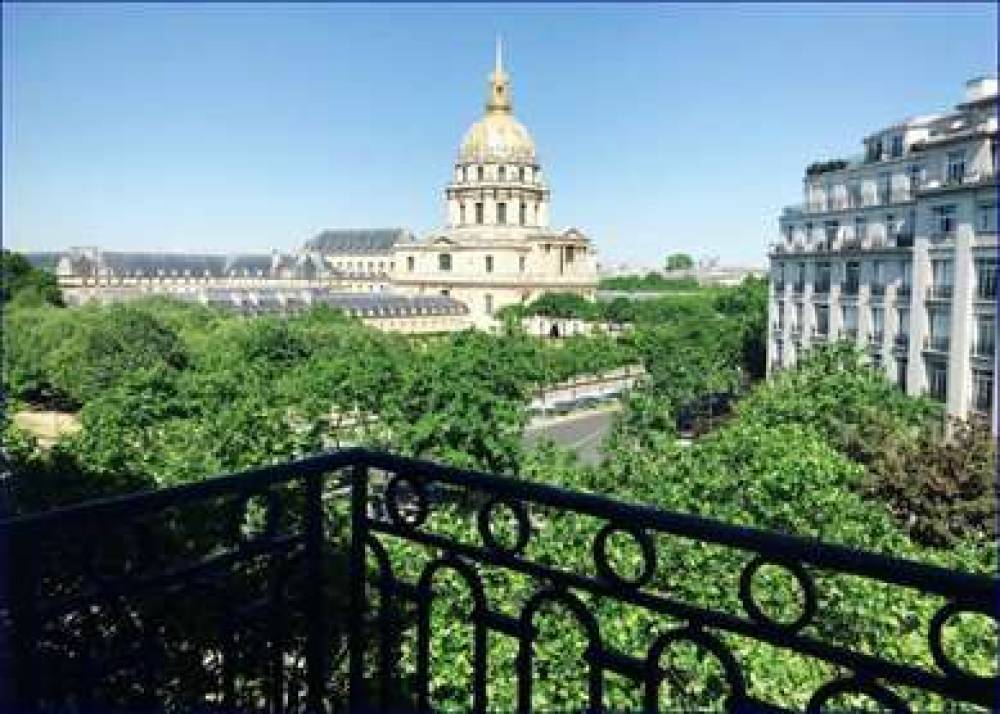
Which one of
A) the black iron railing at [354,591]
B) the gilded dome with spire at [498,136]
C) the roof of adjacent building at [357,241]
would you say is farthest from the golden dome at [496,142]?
the black iron railing at [354,591]

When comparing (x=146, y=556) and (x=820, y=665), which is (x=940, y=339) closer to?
(x=820, y=665)

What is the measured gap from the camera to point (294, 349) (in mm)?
44844

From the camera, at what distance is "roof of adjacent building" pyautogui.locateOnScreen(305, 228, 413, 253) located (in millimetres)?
119100

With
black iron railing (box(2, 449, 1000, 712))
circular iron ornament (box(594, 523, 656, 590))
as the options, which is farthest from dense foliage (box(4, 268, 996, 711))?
circular iron ornament (box(594, 523, 656, 590))

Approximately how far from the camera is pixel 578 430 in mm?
41281

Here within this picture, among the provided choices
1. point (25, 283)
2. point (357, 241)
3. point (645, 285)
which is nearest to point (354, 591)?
point (25, 283)

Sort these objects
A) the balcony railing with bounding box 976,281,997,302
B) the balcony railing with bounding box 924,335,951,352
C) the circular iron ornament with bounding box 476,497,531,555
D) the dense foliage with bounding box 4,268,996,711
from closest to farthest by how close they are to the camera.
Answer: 1. the circular iron ornament with bounding box 476,497,531,555
2. the dense foliage with bounding box 4,268,996,711
3. the balcony railing with bounding box 976,281,997,302
4. the balcony railing with bounding box 924,335,951,352

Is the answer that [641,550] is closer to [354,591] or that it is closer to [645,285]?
[354,591]

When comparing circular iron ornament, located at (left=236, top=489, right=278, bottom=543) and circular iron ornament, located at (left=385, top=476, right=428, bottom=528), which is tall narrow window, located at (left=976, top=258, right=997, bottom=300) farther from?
circular iron ornament, located at (left=236, top=489, right=278, bottom=543)

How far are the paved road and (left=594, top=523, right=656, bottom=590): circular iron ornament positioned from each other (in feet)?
96.9

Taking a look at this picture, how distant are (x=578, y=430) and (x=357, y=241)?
8488 centimetres

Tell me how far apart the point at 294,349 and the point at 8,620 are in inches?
1681

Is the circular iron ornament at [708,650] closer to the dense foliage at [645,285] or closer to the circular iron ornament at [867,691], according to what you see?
the circular iron ornament at [867,691]

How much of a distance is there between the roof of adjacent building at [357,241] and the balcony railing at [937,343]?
297 ft
